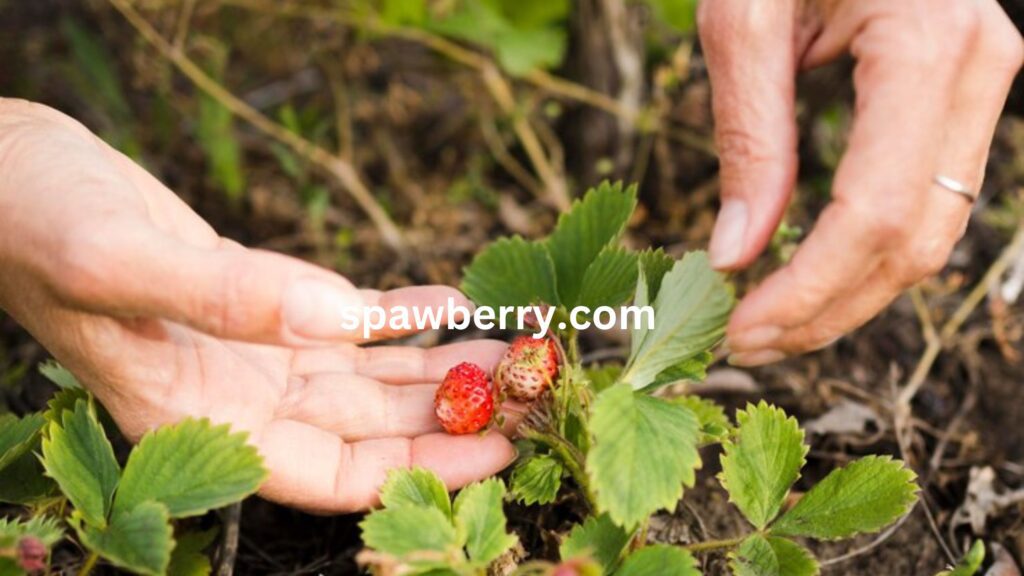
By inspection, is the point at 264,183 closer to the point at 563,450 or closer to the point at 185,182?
the point at 185,182

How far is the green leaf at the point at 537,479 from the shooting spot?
1.40 meters

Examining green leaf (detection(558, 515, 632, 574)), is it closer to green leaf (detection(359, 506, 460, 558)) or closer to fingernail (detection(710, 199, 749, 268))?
green leaf (detection(359, 506, 460, 558))

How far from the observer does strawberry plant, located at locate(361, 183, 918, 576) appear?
1218mm

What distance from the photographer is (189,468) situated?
127 centimetres

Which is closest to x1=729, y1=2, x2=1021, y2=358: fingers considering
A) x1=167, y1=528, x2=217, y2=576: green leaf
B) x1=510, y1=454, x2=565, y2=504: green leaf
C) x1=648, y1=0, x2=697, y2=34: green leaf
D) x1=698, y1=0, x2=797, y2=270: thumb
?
x1=698, y1=0, x2=797, y2=270: thumb

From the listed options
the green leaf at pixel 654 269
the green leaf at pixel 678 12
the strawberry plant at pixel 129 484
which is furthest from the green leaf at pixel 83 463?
the green leaf at pixel 678 12

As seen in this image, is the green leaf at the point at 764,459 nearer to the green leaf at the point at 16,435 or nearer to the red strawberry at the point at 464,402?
the red strawberry at the point at 464,402

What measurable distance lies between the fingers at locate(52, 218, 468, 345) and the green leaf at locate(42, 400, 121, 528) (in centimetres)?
22

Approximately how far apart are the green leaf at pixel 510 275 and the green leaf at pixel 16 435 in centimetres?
67

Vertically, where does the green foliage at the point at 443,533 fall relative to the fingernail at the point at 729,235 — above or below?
below

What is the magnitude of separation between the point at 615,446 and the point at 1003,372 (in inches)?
60.6

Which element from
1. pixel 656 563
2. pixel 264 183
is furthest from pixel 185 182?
pixel 656 563

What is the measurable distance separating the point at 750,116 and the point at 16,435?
3.87 feet

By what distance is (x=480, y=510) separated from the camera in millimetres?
1271
